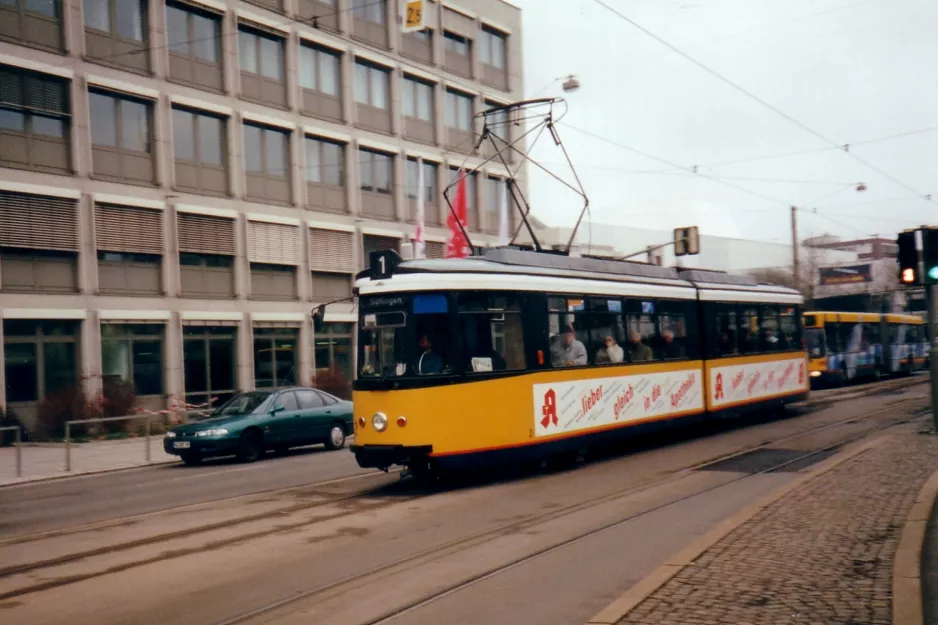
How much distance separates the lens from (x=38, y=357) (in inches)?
1107

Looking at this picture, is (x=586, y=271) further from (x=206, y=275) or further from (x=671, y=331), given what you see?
(x=206, y=275)

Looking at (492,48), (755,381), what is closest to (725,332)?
(755,381)

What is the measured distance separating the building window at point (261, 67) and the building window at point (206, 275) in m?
5.71

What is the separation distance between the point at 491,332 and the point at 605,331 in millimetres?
3297

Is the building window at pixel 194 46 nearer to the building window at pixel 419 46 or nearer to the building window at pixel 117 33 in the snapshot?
the building window at pixel 117 33

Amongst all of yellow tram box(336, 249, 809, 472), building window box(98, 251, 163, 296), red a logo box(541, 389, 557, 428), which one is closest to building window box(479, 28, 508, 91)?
building window box(98, 251, 163, 296)

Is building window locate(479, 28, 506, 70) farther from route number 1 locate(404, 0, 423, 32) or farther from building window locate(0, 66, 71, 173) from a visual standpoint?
route number 1 locate(404, 0, 423, 32)

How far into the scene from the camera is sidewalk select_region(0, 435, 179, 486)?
2016cm

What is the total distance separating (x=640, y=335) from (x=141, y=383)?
1858 cm

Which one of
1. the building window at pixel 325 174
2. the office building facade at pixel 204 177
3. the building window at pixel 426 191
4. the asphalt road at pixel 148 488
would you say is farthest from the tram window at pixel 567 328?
the building window at pixel 426 191

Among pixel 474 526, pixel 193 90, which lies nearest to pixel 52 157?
pixel 193 90

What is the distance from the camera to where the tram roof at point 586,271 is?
13781 millimetres

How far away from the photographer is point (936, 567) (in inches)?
294

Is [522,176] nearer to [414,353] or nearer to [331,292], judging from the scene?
[331,292]
